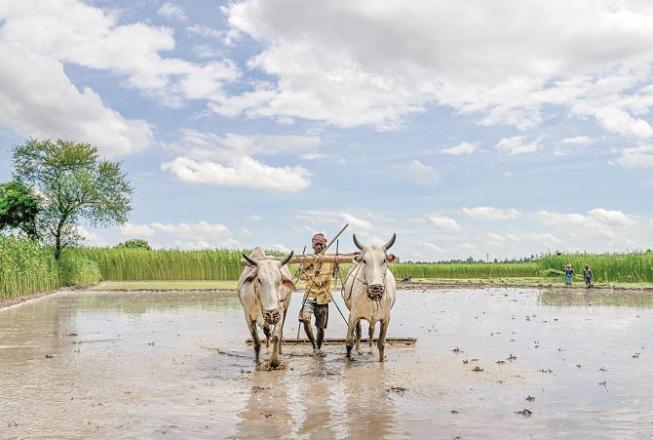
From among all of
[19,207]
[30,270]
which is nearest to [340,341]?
[30,270]

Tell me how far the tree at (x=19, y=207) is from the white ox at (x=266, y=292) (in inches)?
1546

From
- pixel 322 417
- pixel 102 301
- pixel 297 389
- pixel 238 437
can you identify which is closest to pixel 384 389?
pixel 297 389

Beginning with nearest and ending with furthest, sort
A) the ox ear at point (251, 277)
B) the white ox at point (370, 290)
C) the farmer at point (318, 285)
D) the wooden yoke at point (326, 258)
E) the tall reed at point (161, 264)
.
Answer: the white ox at point (370, 290), the ox ear at point (251, 277), the wooden yoke at point (326, 258), the farmer at point (318, 285), the tall reed at point (161, 264)

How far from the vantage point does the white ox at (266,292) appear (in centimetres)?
895

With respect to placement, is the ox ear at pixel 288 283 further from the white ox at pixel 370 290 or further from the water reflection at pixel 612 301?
the water reflection at pixel 612 301

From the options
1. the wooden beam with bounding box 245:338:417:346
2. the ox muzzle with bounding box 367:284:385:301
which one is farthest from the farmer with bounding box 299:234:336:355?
the ox muzzle with bounding box 367:284:385:301

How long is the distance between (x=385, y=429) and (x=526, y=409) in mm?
1989

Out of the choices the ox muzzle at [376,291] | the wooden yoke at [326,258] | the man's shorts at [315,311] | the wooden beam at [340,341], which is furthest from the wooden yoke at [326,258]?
the wooden beam at [340,341]

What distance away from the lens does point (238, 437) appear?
623cm

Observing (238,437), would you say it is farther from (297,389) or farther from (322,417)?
(297,389)

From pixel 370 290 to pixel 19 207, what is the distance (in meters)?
41.8

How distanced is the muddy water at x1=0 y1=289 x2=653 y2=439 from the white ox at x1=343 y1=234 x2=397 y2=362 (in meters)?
0.67

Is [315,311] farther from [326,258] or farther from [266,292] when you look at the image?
[266,292]

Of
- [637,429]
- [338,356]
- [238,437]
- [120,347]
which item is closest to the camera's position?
[238,437]
